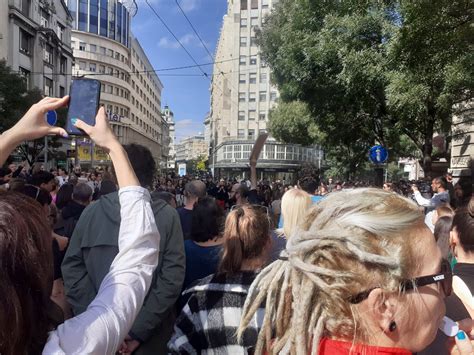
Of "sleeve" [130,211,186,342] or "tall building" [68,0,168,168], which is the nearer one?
"sleeve" [130,211,186,342]

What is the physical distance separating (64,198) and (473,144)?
1514 centimetres

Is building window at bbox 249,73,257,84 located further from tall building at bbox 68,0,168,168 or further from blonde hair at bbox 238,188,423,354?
blonde hair at bbox 238,188,423,354

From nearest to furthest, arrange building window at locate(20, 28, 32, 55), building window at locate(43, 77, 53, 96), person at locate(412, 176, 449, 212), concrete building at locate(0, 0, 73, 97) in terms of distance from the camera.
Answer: person at locate(412, 176, 449, 212)
concrete building at locate(0, 0, 73, 97)
building window at locate(20, 28, 32, 55)
building window at locate(43, 77, 53, 96)

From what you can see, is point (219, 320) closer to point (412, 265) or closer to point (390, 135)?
point (412, 265)

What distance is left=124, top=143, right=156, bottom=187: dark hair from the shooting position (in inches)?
106

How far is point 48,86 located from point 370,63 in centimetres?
3365

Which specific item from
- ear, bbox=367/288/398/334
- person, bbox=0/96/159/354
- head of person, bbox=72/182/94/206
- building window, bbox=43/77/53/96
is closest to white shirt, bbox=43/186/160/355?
person, bbox=0/96/159/354

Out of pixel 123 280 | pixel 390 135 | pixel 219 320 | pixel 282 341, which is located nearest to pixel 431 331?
pixel 282 341

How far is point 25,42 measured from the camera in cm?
3322

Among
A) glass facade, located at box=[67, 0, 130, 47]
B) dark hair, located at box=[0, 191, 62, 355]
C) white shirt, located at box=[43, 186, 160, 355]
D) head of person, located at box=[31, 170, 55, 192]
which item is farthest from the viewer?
glass facade, located at box=[67, 0, 130, 47]

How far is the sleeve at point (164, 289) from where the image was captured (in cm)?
239

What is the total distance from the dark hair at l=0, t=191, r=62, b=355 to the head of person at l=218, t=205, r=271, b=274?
1.31 meters

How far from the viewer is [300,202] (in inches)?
148

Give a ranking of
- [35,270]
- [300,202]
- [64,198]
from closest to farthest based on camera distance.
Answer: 1. [35,270]
2. [300,202]
3. [64,198]
